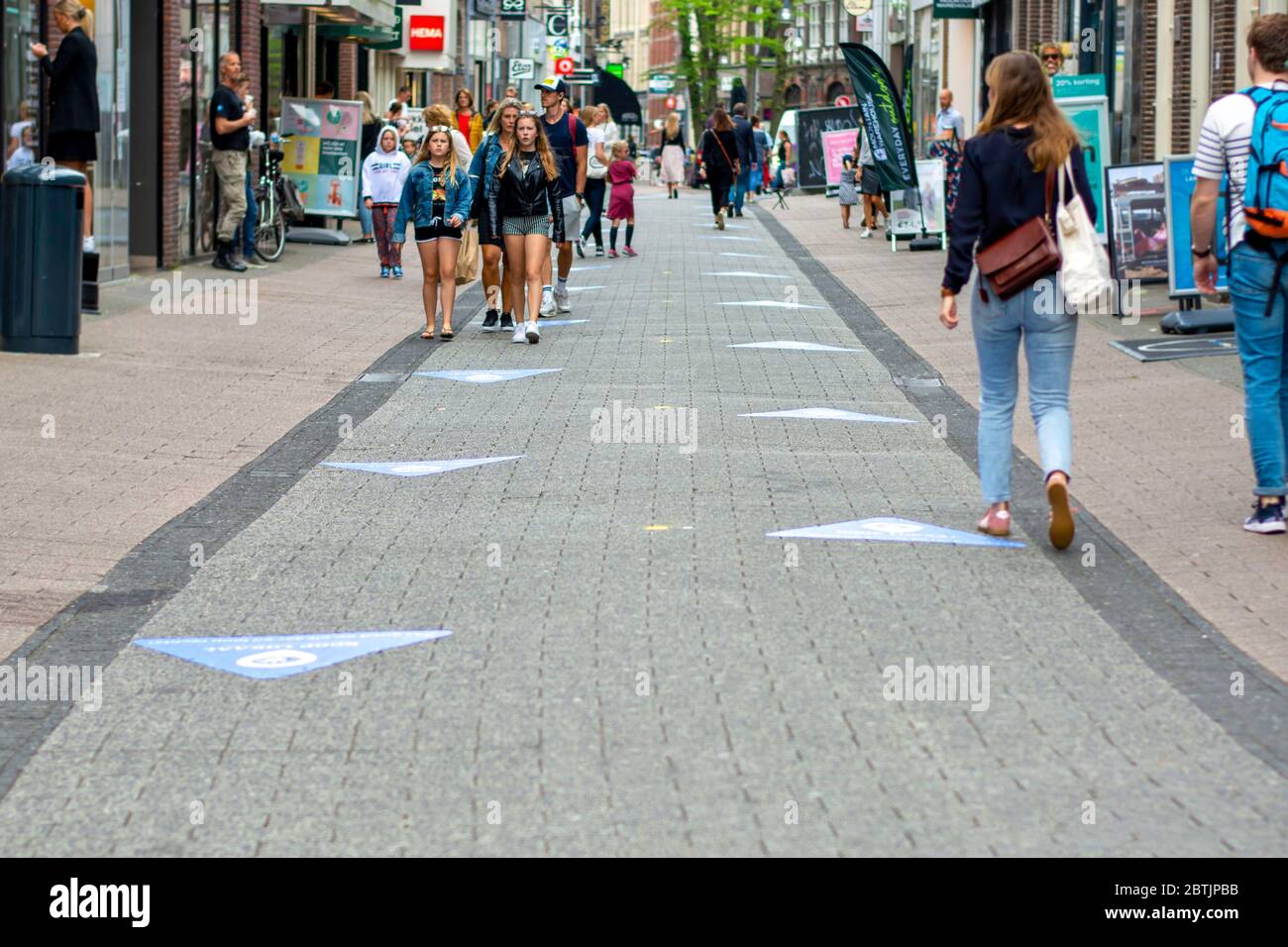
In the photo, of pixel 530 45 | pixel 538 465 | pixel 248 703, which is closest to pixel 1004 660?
pixel 248 703

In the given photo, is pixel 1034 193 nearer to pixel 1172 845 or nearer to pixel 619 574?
pixel 619 574

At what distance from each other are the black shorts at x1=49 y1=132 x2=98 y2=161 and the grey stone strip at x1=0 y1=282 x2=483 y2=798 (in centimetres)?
572

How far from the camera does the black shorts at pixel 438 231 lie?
16.0m

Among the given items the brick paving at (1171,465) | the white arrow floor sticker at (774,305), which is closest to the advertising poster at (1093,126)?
the brick paving at (1171,465)

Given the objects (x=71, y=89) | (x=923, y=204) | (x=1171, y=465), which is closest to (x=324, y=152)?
(x=923, y=204)

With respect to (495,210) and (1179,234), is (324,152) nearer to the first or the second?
(495,210)

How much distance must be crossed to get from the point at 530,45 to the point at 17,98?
63194 millimetres

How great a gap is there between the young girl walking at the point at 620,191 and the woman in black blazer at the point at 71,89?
859cm

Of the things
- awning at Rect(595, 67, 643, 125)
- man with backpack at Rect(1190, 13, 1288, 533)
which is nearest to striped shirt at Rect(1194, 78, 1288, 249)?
man with backpack at Rect(1190, 13, 1288, 533)

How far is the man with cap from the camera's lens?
59.3ft

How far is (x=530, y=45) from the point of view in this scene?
258 feet

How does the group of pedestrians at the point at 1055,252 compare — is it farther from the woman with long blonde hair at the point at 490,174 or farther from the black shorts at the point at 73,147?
the black shorts at the point at 73,147

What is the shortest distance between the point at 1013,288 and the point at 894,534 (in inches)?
41.1

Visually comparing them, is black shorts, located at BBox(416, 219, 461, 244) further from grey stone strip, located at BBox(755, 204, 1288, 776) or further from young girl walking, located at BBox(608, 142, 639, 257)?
young girl walking, located at BBox(608, 142, 639, 257)
